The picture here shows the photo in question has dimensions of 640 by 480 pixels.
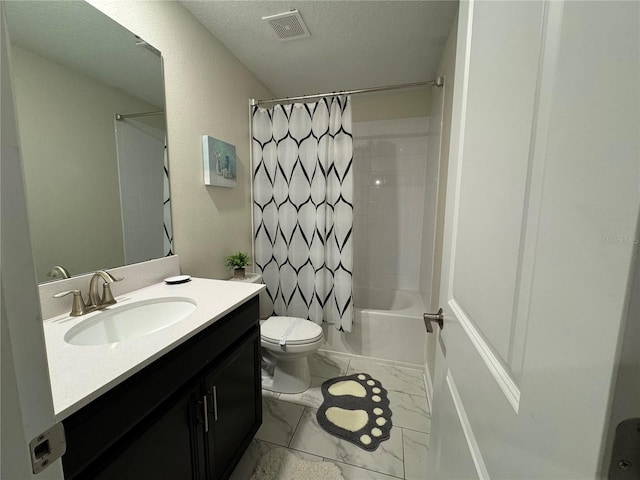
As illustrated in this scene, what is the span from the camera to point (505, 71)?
0.44 meters

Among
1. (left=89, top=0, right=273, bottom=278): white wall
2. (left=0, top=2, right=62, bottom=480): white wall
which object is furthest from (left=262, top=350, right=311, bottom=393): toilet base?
(left=0, top=2, right=62, bottom=480): white wall

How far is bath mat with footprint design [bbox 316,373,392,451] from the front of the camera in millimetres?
1411

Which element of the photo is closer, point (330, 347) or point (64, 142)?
point (64, 142)

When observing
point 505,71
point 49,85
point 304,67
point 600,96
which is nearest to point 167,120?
point 49,85

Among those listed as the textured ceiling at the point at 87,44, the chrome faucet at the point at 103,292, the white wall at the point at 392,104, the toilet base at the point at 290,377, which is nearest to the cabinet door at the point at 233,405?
the toilet base at the point at 290,377

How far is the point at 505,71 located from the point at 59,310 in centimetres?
146

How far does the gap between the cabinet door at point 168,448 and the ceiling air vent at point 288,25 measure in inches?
72.8

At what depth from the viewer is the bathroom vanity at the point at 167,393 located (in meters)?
0.57

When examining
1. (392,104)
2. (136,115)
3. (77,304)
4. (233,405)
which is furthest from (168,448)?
(392,104)

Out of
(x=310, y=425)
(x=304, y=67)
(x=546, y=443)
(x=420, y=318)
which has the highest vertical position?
(x=304, y=67)

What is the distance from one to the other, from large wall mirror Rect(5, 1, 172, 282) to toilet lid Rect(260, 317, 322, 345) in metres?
0.81

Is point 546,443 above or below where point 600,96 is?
below

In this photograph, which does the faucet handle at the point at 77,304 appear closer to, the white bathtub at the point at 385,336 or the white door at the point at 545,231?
the white door at the point at 545,231

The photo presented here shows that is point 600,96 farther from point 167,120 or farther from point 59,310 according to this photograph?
point 167,120
